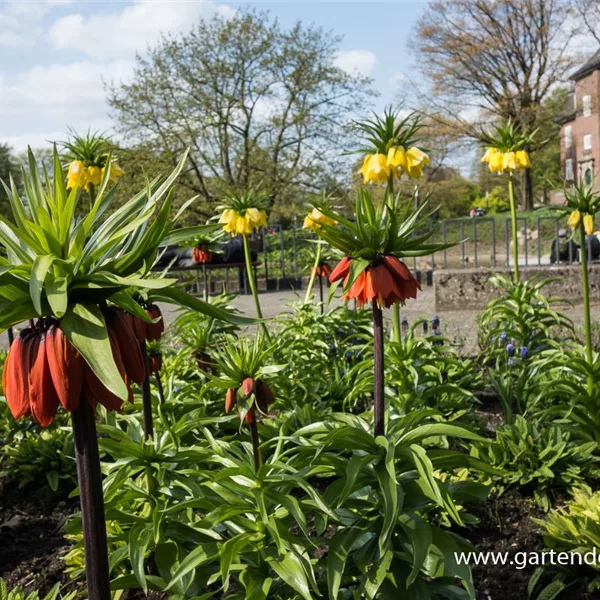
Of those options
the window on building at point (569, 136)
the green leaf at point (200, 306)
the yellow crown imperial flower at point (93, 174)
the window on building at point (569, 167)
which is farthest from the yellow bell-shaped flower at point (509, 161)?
the window on building at point (569, 136)

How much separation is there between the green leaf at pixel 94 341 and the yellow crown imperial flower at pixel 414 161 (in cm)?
273

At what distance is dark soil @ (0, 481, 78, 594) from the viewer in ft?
8.24

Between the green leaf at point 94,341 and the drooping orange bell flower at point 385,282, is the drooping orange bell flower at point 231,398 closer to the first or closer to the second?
the drooping orange bell flower at point 385,282

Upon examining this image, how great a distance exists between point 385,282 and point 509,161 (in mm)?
3404

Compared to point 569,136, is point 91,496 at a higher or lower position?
lower

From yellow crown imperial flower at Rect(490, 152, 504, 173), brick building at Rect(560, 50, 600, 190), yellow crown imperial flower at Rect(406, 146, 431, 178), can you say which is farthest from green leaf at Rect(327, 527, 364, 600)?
brick building at Rect(560, 50, 600, 190)

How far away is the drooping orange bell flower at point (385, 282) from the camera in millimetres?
1940

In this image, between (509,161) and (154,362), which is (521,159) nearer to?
(509,161)

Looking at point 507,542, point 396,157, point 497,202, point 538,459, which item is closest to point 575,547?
point 507,542

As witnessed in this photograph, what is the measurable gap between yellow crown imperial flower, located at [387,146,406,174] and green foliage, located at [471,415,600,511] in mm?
1417

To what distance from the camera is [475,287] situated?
8.19m

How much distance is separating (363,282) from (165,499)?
952 mm

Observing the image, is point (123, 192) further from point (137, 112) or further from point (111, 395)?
point (111, 395)

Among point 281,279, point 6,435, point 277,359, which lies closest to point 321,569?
point 277,359
